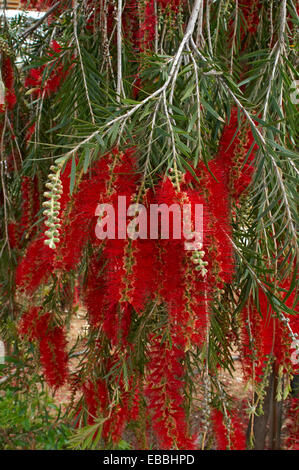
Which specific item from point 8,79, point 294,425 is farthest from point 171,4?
point 294,425

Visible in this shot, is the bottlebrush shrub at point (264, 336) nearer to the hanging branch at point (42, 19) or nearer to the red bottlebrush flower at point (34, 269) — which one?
the red bottlebrush flower at point (34, 269)

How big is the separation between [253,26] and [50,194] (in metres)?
0.86

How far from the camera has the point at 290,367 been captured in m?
0.68

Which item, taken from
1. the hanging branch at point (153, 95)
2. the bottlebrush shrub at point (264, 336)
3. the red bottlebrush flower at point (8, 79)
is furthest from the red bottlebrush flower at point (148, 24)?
the bottlebrush shrub at point (264, 336)

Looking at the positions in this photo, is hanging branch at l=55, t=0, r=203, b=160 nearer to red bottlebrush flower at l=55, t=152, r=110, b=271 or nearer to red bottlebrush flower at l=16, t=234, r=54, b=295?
red bottlebrush flower at l=55, t=152, r=110, b=271

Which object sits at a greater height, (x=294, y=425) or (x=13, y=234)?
(x=13, y=234)

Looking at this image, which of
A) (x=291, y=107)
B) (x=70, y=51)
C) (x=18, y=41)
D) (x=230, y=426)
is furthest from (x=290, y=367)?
(x=18, y=41)

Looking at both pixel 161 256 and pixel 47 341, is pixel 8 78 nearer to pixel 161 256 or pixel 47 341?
pixel 47 341

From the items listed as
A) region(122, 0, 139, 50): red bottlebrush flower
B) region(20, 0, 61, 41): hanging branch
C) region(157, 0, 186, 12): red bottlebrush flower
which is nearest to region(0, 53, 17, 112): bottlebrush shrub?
region(20, 0, 61, 41): hanging branch

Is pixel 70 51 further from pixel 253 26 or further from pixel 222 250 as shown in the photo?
pixel 222 250

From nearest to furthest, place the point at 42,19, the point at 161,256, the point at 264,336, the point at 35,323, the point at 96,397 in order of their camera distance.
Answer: the point at 161,256
the point at 264,336
the point at 96,397
the point at 35,323
the point at 42,19

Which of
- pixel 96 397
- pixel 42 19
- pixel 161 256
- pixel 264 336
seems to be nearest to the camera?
pixel 161 256
